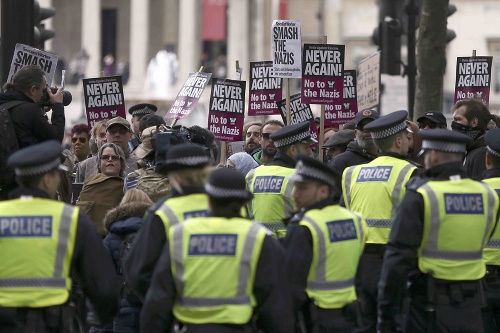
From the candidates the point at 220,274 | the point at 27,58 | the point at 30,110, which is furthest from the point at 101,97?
the point at 220,274

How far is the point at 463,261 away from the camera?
909cm

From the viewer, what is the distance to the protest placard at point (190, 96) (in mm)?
15773

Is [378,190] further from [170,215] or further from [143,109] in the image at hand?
[143,109]

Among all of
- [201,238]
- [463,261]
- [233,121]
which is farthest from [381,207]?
[233,121]

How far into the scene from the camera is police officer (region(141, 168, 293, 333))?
7656 mm

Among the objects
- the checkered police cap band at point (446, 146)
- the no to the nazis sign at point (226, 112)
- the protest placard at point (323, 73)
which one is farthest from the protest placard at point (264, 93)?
the checkered police cap band at point (446, 146)

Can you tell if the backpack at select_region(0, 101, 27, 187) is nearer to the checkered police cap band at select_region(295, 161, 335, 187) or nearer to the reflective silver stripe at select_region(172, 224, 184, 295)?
the checkered police cap band at select_region(295, 161, 335, 187)

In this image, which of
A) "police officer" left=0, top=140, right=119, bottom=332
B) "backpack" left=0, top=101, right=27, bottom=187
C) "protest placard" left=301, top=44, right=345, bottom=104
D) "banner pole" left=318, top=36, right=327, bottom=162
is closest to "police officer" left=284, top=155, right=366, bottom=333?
"police officer" left=0, top=140, right=119, bottom=332

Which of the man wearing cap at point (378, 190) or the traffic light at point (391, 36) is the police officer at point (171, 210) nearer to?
the man wearing cap at point (378, 190)

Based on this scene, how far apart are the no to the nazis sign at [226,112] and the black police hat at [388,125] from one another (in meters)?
5.64

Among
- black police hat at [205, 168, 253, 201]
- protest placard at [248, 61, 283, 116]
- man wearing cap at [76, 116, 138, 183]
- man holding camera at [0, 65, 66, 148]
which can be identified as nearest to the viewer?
black police hat at [205, 168, 253, 201]

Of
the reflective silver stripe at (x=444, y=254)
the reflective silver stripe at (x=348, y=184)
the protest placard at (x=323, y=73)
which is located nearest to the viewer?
the reflective silver stripe at (x=444, y=254)

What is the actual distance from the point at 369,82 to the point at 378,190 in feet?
24.9

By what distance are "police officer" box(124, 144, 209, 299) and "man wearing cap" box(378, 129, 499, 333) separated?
4.01ft
